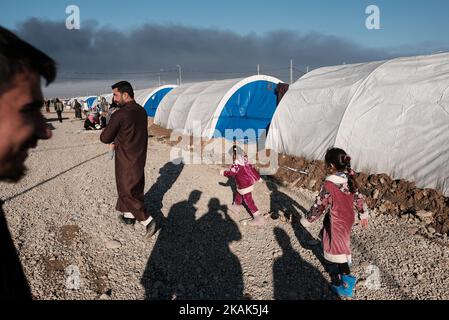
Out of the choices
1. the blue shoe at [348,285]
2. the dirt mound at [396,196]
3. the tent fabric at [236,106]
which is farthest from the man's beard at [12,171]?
the tent fabric at [236,106]

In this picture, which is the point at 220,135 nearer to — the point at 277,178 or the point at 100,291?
the point at 277,178

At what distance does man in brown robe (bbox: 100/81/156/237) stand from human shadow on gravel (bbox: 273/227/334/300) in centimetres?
208

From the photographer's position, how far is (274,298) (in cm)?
344

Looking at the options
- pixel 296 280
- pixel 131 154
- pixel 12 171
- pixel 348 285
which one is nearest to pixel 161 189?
pixel 131 154

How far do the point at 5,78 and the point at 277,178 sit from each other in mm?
7559

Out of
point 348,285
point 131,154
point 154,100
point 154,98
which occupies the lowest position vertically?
point 348,285

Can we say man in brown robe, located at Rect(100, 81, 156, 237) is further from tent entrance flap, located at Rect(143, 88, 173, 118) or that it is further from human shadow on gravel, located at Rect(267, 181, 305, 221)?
tent entrance flap, located at Rect(143, 88, 173, 118)

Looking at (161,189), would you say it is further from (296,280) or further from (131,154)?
(296,280)

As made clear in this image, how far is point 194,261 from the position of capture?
13.8ft

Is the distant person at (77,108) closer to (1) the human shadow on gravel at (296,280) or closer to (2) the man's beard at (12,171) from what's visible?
(1) the human shadow on gravel at (296,280)

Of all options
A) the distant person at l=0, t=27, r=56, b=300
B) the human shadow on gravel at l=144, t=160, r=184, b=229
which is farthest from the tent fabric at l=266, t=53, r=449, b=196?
the distant person at l=0, t=27, r=56, b=300

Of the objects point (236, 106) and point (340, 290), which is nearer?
point (340, 290)

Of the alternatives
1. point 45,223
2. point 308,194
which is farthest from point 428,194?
point 45,223

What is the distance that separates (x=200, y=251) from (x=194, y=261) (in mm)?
272
